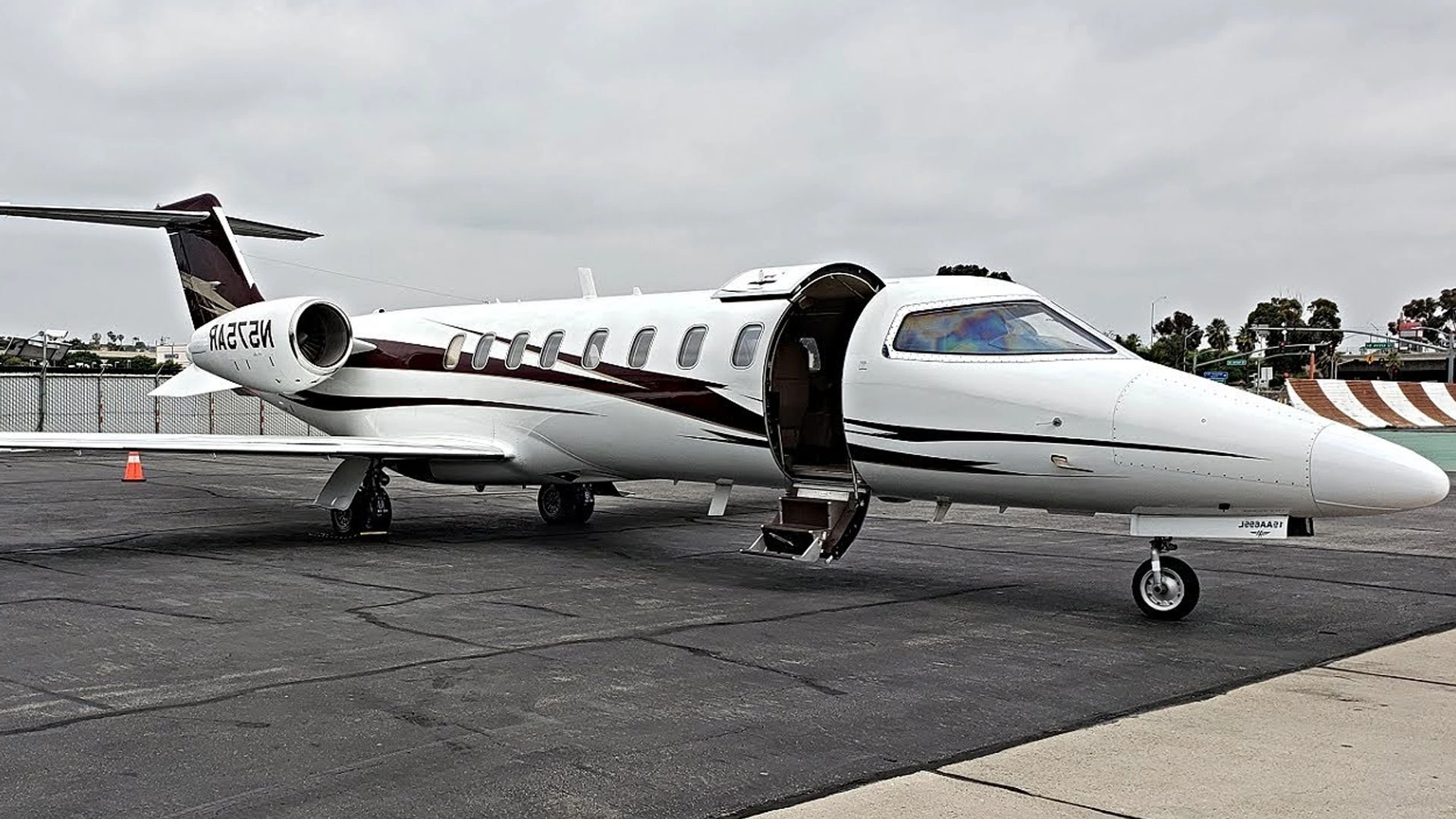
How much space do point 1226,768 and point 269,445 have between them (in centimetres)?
1006

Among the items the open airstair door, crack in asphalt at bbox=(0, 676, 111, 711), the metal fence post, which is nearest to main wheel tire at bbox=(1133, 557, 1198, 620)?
the open airstair door

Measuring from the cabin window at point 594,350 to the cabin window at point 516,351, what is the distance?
1017 mm

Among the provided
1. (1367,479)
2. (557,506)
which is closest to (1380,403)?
(557,506)

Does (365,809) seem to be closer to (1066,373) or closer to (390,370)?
(1066,373)

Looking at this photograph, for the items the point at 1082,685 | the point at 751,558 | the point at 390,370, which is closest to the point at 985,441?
the point at 1082,685

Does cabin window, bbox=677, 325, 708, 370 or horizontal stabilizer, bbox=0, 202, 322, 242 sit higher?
horizontal stabilizer, bbox=0, 202, 322, 242

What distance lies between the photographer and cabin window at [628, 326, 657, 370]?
1216cm

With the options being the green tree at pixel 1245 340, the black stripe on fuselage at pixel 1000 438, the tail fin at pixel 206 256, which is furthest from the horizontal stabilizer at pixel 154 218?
the green tree at pixel 1245 340

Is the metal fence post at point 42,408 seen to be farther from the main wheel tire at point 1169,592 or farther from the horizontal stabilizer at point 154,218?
the main wheel tire at point 1169,592

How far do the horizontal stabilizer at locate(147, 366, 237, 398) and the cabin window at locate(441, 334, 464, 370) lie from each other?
3.56 metres

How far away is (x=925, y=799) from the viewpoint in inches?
188

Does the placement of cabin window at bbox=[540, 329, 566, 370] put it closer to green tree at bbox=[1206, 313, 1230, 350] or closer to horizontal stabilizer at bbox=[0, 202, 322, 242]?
horizontal stabilizer at bbox=[0, 202, 322, 242]

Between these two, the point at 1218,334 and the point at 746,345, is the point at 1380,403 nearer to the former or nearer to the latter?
the point at 746,345

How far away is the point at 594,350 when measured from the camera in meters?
12.8
